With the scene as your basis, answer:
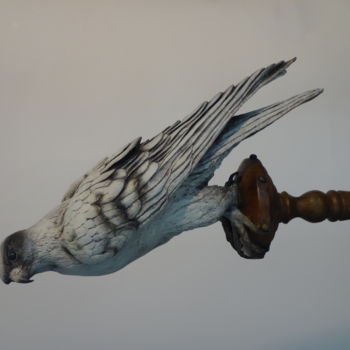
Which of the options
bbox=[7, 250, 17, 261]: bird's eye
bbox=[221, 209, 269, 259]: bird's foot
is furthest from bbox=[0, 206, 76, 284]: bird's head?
bbox=[221, 209, 269, 259]: bird's foot

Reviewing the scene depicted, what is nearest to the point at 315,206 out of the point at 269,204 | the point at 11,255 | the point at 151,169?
the point at 269,204

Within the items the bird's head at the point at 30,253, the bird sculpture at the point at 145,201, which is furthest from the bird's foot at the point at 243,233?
the bird's head at the point at 30,253

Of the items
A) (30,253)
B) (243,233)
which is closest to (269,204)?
(243,233)

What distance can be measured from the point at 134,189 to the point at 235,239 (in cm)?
13

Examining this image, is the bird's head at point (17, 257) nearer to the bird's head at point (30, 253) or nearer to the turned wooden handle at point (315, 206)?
the bird's head at point (30, 253)

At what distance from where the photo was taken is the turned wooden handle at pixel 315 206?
453mm

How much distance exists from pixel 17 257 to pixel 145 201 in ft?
0.35

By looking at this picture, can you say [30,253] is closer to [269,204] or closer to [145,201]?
[145,201]

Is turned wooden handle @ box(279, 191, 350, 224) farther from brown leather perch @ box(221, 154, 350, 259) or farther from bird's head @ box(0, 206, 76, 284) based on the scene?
bird's head @ box(0, 206, 76, 284)

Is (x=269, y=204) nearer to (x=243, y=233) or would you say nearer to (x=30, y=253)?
(x=243, y=233)

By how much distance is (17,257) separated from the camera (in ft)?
1.28

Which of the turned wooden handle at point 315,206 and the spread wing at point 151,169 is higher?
the spread wing at point 151,169

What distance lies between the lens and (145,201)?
0.39 m

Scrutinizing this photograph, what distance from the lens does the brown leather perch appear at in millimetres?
434
